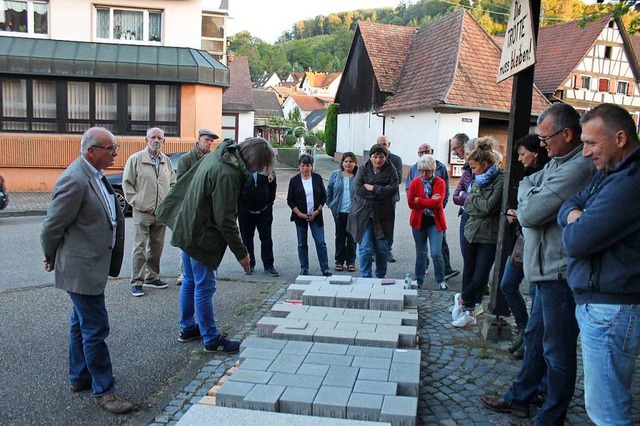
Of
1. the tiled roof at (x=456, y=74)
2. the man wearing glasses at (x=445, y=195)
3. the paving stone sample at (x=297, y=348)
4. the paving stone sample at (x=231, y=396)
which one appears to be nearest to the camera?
the paving stone sample at (x=231, y=396)

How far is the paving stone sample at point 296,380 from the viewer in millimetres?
3807

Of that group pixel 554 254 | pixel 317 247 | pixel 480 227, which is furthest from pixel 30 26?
pixel 554 254

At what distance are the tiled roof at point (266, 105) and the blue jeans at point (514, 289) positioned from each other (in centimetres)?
5952

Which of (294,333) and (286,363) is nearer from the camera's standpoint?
(286,363)

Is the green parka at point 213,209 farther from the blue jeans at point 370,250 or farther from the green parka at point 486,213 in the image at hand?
the blue jeans at point 370,250

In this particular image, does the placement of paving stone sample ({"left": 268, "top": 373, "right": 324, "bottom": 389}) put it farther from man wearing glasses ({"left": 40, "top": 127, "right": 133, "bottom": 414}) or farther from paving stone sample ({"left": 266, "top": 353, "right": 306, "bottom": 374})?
man wearing glasses ({"left": 40, "top": 127, "right": 133, "bottom": 414})

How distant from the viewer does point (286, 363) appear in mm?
4180

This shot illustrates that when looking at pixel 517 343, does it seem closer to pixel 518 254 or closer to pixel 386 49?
pixel 518 254

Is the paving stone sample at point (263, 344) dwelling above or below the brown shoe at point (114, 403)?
above

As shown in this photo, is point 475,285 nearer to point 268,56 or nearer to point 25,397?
point 25,397

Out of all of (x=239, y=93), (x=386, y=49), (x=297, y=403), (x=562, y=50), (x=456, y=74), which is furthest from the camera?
(x=239, y=93)

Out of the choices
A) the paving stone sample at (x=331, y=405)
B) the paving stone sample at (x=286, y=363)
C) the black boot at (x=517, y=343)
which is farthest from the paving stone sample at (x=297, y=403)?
the black boot at (x=517, y=343)

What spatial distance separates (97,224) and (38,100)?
16653mm

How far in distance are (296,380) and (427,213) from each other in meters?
4.17
